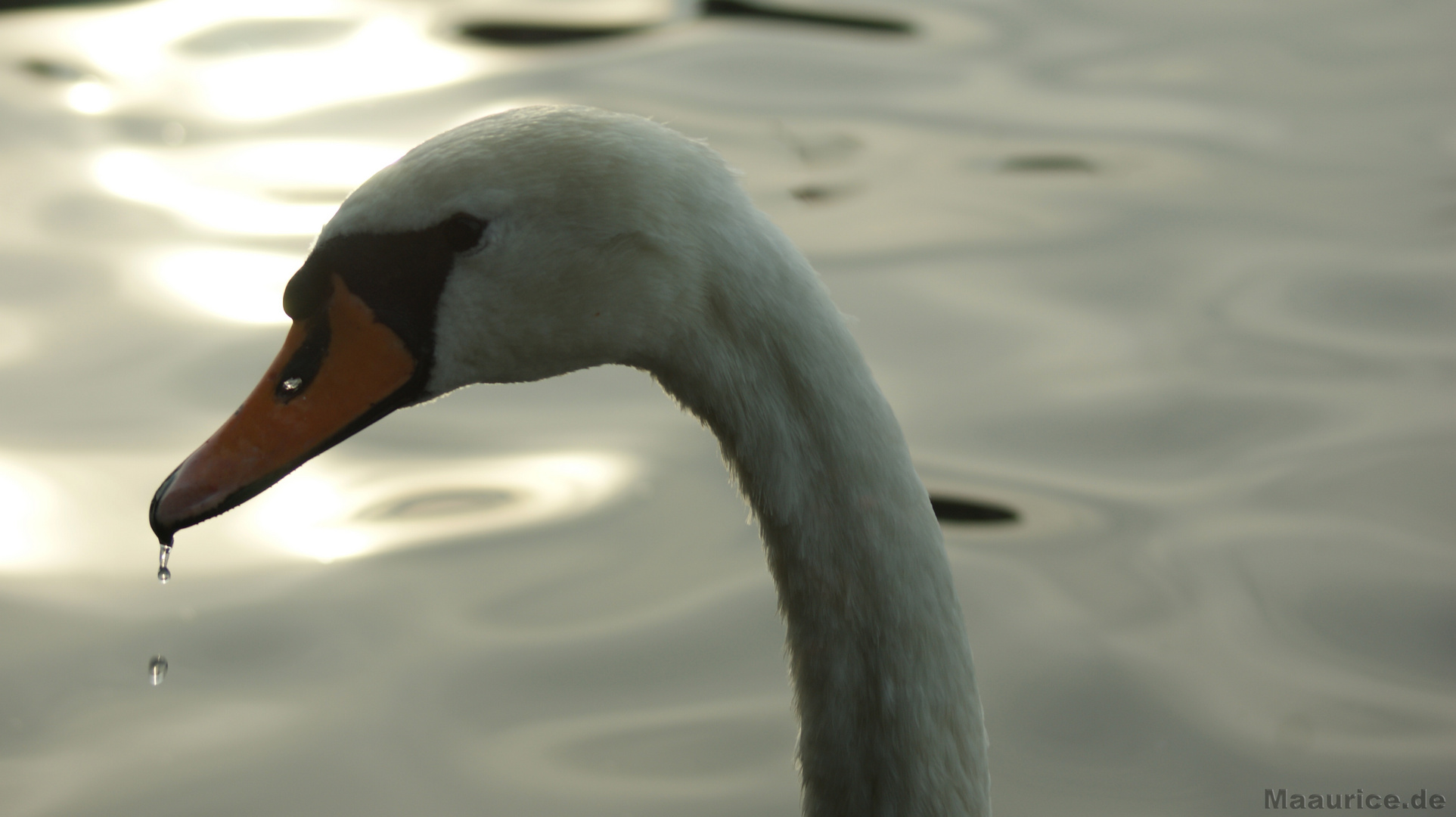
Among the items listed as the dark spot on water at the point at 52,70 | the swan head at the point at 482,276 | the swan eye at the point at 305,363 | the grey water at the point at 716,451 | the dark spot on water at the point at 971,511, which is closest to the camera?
the swan head at the point at 482,276

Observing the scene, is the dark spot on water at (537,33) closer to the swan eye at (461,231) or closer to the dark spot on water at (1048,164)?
the dark spot on water at (1048,164)

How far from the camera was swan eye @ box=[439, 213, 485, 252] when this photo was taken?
2.12 m

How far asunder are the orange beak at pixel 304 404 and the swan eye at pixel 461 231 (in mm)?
163

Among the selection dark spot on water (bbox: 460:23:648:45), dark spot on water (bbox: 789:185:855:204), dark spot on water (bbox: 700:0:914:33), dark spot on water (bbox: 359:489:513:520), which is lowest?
dark spot on water (bbox: 359:489:513:520)

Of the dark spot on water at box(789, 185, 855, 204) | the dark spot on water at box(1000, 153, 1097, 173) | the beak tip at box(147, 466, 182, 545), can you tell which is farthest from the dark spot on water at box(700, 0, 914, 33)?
the beak tip at box(147, 466, 182, 545)

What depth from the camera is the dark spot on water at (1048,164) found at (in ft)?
18.9

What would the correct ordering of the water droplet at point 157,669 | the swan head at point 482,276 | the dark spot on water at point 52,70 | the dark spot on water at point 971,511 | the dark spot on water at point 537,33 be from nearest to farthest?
the swan head at point 482,276
the water droplet at point 157,669
the dark spot on water at point 971,511
the dark spot on water at point 52,70
the dark spot on water at point 537,33

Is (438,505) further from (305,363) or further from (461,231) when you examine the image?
(461,231)

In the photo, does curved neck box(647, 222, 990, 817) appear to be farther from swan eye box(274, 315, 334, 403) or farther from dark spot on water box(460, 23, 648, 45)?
dark spot on water box(460, 23, 648, 45)

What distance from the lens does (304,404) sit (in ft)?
7.30

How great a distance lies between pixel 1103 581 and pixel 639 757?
1.28m

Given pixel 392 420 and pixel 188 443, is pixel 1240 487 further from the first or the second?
→ pixel 188 443

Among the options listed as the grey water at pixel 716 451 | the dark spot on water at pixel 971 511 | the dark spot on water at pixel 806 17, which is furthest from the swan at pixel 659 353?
the dark spot on water at pixel 806 17

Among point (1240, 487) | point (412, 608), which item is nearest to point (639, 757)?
point (412, 608)
